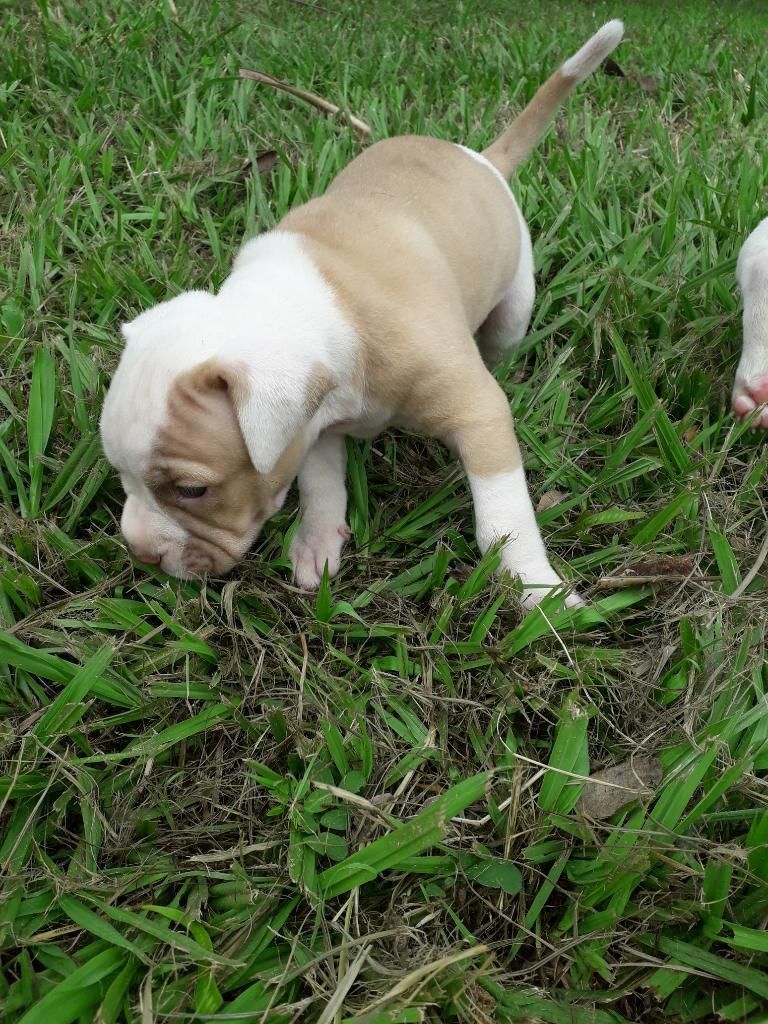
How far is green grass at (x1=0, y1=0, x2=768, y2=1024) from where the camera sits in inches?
64.4

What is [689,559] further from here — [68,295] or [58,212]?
[58,212]

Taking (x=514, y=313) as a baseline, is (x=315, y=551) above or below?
below

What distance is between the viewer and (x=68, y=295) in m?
3.12

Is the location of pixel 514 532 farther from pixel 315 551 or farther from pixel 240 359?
pixel 240 359

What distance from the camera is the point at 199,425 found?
6.27 ft

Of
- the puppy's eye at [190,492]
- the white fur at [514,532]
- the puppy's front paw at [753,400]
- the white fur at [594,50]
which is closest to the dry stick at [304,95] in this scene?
the white fur at [594,50]

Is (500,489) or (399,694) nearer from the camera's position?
(399,694)

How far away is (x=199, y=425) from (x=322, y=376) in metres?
0.35

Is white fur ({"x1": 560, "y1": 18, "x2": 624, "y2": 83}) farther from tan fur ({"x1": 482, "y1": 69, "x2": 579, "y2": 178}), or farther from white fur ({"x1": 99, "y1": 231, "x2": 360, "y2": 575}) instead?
white fur ({"x1": 99, "y1": 231, "x2": 360, "y2": 575})

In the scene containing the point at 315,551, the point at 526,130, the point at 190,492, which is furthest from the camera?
the point at 526,130

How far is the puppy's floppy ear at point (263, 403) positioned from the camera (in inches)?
74.1

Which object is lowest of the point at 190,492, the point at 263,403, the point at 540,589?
the point at 540,589

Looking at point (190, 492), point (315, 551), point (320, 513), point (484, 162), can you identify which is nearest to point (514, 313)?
point (484, 162)

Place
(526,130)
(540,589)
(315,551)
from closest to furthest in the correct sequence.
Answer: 1. (540,589)
2. (315,551)
3. (526,130)
